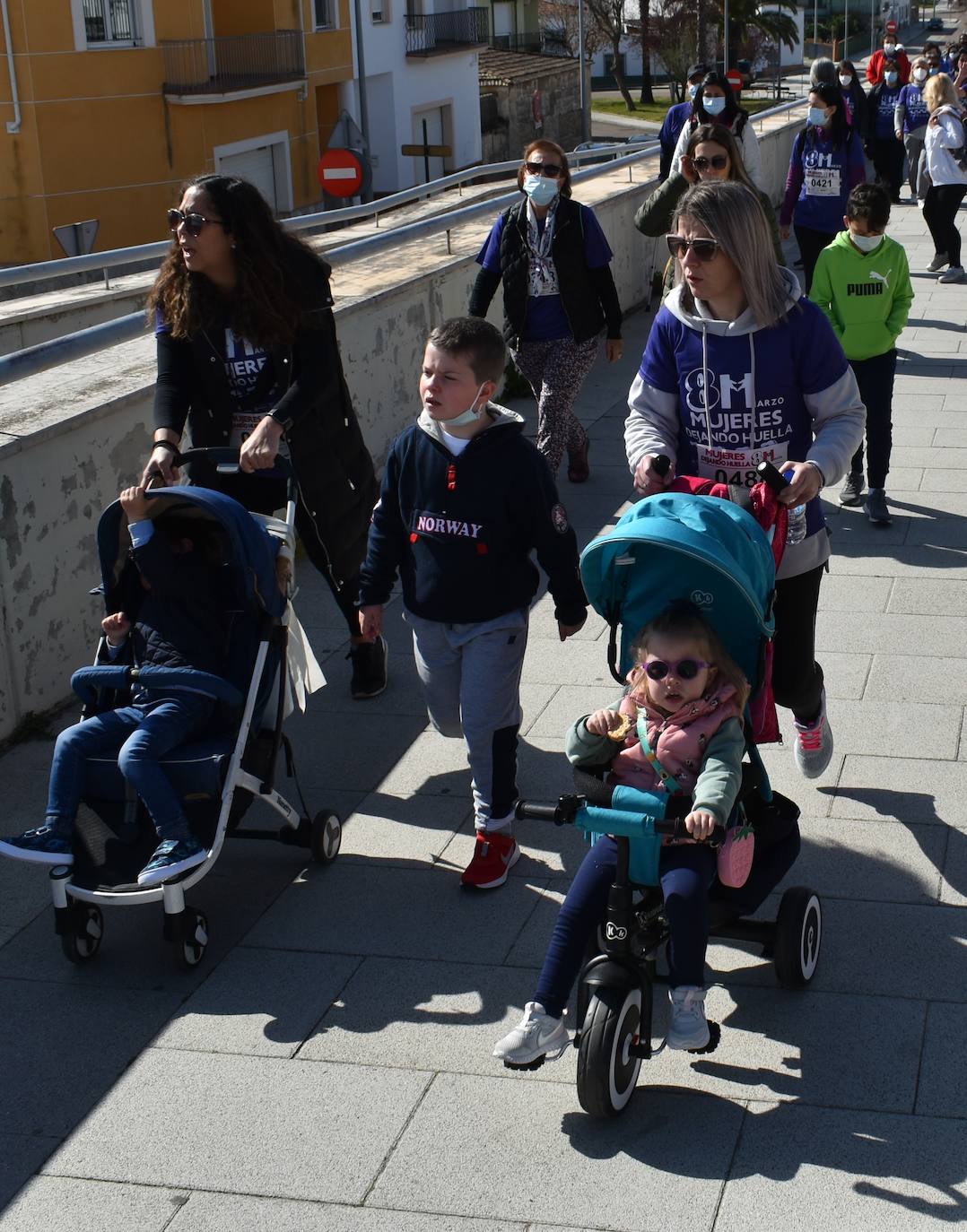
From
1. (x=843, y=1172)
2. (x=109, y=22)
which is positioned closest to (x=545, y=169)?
(x=843, y=1172)

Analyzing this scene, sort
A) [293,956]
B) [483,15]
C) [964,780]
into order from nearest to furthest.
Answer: [293,956]
[964,780]
[483,15]

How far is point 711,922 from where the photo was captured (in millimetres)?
4082

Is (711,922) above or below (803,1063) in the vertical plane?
→ above

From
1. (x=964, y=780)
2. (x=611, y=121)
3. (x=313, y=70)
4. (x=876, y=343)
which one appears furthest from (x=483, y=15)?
(x=964, y=780)

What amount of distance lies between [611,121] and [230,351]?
54.1m

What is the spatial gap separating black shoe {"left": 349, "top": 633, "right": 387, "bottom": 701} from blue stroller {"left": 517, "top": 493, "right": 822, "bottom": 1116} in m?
2.21

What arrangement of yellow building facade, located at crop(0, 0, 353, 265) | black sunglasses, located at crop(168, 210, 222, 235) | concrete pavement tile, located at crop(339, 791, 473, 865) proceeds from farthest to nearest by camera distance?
yellow building facade, located at crop(0, 0, 353, 265), black sunglasses, located at crop(168, 210, 222, 235), concrete pavement tile, located at crop(339, 791, 473, 865)

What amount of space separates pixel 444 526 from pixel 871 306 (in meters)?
4.09

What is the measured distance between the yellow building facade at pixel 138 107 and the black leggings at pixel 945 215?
1879cm

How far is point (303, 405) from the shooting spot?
17.8ft

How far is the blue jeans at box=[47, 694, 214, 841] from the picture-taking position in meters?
4.43

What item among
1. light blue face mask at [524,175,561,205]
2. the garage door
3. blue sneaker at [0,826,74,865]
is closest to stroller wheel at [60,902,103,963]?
blue sneaker at [0,826,74,865]

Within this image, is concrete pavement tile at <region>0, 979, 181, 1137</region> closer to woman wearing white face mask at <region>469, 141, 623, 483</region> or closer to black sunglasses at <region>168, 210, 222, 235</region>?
black sunglasses at <region>168, 210, 222, 235</region>

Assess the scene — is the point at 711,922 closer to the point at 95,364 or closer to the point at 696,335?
the point at 696,335
